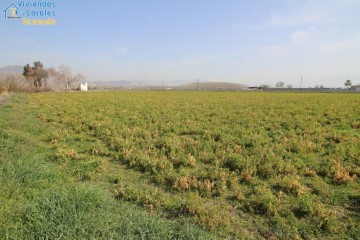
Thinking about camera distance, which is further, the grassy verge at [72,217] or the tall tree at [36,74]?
the tall tree at [36,74]

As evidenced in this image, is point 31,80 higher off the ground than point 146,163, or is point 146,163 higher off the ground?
point 31,80

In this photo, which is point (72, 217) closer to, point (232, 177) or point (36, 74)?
point (232, 177)

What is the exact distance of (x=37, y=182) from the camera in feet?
17.5

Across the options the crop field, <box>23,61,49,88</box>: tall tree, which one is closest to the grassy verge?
the crop field

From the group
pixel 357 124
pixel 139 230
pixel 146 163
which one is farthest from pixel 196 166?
pixel 357 124

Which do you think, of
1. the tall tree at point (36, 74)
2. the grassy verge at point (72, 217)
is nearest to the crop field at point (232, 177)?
the grassy verge at point (72, 217)

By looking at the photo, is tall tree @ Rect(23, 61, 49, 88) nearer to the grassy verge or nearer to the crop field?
the crop field

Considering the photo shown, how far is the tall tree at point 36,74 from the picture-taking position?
298 feet

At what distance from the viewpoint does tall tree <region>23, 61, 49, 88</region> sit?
298ft

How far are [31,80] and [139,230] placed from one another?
334 ft

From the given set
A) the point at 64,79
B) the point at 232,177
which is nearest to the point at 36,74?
the point at 64,79

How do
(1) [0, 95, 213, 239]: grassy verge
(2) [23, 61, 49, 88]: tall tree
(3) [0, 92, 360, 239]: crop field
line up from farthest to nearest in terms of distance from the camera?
(2) [23, 61, 49, 88]: tall tree → (3) [0, 92, 360, 239]: crop field → (1) [0, 95, 213, 239]: grassy verge

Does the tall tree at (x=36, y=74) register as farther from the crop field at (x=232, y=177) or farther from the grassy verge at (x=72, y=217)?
the grassy verge at (x=72, y=217)

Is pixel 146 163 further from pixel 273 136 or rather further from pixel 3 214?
pixel 273 136
